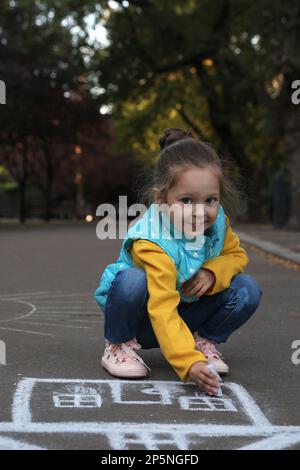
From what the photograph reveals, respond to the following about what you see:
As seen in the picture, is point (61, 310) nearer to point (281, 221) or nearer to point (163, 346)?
point (163, 346)

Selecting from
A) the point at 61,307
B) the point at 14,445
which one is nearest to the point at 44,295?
the point at 61,307

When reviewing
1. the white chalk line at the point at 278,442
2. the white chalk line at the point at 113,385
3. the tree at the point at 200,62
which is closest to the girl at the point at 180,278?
the white chalk line at the point at 113,385

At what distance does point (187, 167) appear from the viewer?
12.6ft

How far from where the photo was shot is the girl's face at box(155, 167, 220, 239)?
3.84 meters

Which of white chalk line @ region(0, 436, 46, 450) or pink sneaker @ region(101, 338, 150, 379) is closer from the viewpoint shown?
white chalk line @ region(0, 436, 46, 450)

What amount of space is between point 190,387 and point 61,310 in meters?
3.00

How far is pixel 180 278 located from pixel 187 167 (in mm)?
569

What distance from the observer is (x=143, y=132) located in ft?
112

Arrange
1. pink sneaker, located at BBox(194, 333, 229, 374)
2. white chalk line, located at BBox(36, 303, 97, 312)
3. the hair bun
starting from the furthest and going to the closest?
white chalk line, located at BBox(36, 303, 97, 312), the hair bun, pink sneaker, located at BBox(194, 333, 229, 374)

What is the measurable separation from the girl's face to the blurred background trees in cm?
1786

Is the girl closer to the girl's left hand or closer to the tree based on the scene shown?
the girl's left hand

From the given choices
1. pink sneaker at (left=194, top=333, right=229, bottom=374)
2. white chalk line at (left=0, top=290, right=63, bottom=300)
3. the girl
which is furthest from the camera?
white chalk line at (left=0, top=290, right=63, bottom=300)

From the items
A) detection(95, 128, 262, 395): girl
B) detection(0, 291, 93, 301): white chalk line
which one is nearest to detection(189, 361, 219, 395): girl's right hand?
detection(95, 128, 262, 395): girl

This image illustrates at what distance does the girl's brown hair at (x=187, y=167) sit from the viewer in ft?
12.7
